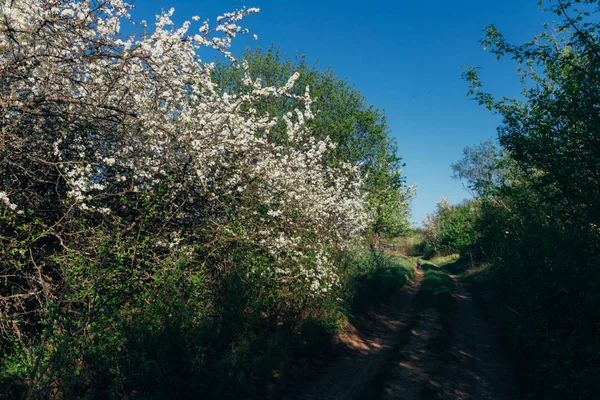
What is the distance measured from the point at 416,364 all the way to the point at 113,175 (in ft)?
29.9

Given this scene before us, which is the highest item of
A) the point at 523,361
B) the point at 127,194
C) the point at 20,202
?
the point at 127,194

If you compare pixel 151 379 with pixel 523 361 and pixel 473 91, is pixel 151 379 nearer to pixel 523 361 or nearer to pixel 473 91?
pixel 523 361

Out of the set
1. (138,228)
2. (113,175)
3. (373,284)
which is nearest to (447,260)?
(373,284)

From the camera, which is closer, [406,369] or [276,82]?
[406,369]

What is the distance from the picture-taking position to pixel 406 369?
32.1 ft

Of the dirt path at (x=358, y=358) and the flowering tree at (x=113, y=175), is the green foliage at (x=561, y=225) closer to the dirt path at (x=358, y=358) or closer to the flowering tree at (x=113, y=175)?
the dirt path at (x=358, y=358)

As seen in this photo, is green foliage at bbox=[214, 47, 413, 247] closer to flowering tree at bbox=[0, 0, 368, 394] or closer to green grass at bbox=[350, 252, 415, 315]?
green grass at bbox=[350, 252, 415, 315]

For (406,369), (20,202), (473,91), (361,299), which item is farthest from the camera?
(361,299)

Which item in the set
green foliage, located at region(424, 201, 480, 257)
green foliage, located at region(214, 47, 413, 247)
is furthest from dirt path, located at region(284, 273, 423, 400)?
green foliage, located at region(424, 201, 480, 257)

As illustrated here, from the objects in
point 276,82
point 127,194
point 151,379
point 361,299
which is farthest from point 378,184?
point 151,379

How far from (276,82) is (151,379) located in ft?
81.1

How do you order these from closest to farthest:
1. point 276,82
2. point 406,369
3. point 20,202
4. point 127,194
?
point 20,202, point 127,194, point 406,369, point 276,82

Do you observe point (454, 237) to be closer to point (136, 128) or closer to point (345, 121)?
point (345, 121)

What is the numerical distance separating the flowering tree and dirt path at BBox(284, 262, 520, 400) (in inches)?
101
